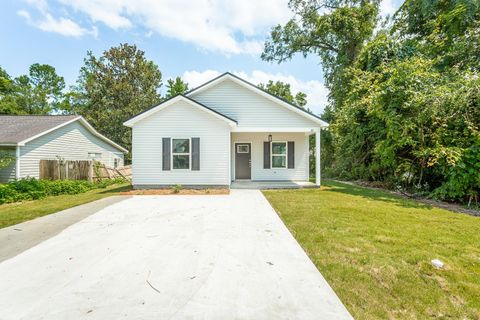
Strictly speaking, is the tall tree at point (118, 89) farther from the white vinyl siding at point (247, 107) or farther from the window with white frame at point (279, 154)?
the window with white frame at point (279, 154)

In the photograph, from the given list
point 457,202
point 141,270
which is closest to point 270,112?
point 457,202

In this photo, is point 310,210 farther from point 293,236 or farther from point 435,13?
point 435,13

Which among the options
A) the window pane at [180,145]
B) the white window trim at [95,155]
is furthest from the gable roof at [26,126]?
the window pane at [180,145]

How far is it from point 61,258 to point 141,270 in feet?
4.95

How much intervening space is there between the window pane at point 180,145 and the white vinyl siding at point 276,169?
318cm

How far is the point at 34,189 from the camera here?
33.3ft

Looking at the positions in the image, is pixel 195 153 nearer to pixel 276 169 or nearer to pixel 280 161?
pixel 276 169

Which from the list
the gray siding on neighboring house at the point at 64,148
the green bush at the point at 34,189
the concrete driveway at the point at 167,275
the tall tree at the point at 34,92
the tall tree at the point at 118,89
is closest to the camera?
the concrete driveway at the point at 167,275

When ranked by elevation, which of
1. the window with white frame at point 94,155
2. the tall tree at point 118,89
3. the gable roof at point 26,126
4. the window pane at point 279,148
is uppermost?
the tall tree at point 118,89

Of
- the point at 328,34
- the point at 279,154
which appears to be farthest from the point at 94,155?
the point at 328,34

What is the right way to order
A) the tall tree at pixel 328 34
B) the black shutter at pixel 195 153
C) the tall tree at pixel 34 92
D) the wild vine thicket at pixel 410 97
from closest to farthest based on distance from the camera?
the wild vine thicket at pixel 410 97 → the black shutter at pixel 195 153 → the tall tree at pixel 328 34 → the tall tree at pixel 34 92

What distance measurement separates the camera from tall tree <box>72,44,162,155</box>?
26.7m

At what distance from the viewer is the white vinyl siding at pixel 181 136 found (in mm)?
10523

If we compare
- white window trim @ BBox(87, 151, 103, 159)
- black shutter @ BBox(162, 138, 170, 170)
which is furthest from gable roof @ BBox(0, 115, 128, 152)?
black shutter @ BBox(162, 138, 170, 170)
